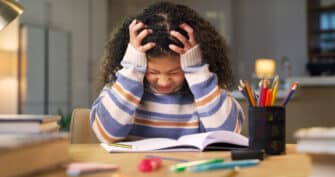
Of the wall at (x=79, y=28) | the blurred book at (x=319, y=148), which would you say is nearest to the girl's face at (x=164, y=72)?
the blurred book at (x=319, y=148)

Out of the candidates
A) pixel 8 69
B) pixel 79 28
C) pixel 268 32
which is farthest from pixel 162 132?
pixel 268 32

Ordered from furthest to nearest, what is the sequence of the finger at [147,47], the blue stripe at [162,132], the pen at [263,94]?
1. the blue stripe at [162,132]
2. the finger at [147,47]
3. the pen at [263,94]

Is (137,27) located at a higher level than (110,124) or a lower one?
higher

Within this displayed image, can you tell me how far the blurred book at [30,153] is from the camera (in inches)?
18.5

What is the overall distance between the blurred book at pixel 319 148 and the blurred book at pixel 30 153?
0.27m

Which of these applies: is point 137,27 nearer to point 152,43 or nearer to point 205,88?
point 152,43

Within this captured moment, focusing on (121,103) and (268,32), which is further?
(268,32)

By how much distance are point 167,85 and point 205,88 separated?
0.08 m

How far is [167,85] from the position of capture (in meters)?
1.01

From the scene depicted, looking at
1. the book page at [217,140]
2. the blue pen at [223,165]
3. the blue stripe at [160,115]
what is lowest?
the blue pen at [223,165]

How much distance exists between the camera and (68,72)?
4.25 metres

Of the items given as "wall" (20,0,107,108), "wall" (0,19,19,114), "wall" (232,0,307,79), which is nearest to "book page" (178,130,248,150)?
"wall" (0,19,19,114)

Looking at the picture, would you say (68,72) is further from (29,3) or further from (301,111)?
(301,111)

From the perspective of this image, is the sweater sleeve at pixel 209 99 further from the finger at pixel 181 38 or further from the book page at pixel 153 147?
the book page at pixel 153 147
